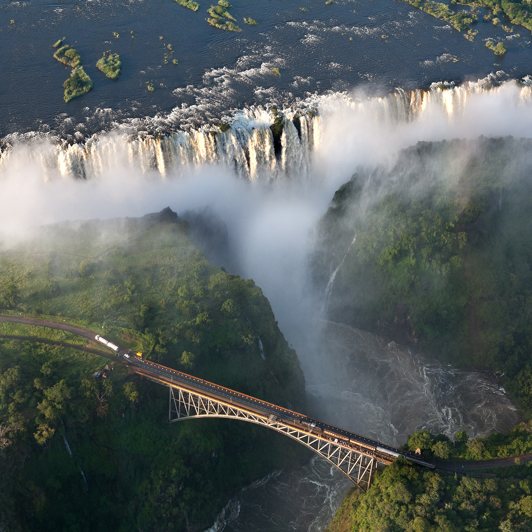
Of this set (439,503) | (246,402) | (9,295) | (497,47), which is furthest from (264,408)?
(497,47)

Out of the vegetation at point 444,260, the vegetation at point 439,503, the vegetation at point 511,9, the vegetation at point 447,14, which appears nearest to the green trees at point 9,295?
the vegetation at point 444,260

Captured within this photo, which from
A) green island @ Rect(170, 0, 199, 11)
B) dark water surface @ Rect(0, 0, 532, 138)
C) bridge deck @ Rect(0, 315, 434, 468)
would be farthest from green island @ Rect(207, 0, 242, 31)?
bridge deck @ Rect(0, 315, 434, 468)

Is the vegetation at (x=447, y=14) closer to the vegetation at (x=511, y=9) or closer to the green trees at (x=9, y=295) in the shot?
the vegetation at (x=511, y=9)

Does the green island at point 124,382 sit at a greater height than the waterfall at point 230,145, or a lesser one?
lesser

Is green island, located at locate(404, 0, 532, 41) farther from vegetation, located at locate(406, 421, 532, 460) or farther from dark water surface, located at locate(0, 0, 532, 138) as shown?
vegetation, located at locate(406, 421, 532, 460)

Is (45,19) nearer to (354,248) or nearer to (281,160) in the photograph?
(281,160)

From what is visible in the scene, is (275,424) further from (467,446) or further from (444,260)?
(444,260)
